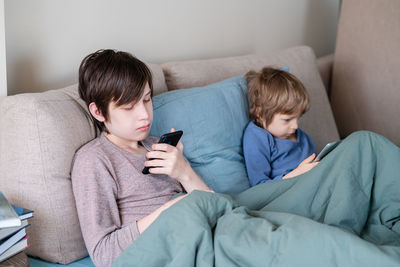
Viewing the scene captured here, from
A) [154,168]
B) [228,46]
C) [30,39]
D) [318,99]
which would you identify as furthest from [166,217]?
[228,46]

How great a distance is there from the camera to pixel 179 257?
1.03m

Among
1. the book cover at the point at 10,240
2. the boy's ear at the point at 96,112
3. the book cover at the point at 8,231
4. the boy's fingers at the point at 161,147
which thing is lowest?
the book cover at the point at 10,240

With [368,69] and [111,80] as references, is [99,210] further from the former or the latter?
[368,69]

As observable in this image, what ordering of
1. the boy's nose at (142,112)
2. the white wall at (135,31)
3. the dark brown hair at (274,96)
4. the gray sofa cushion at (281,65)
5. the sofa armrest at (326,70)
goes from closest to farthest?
the boy's nose at (142,112)
the white wall at (135,31)
the dark brown hair at (274,96)
the gray sofa cushion at (281,65)
the sofa armrest at (326,70)

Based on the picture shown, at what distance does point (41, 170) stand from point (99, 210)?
0.67ft

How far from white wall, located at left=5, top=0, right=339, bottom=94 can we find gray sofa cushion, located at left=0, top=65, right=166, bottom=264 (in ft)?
0.89

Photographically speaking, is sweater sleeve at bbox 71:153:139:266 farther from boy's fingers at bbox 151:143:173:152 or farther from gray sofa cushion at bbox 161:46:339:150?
gray sofa cushion at bbox 161:46:339:150

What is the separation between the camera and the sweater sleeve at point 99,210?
123 cm

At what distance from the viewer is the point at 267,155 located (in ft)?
5.90

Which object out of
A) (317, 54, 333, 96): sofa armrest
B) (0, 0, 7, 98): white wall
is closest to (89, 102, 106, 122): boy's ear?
(0, 0, 7, 98): white wall

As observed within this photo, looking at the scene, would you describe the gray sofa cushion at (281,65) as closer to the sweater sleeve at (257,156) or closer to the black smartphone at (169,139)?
the sweater sleeve at (257,156)

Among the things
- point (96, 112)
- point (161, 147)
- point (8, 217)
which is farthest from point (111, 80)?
point (8, 217)

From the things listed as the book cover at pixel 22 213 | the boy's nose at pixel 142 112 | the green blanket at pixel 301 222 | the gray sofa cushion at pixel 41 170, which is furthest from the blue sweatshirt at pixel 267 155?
the book cover at pixel 22 213

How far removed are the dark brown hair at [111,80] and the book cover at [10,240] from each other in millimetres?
397
